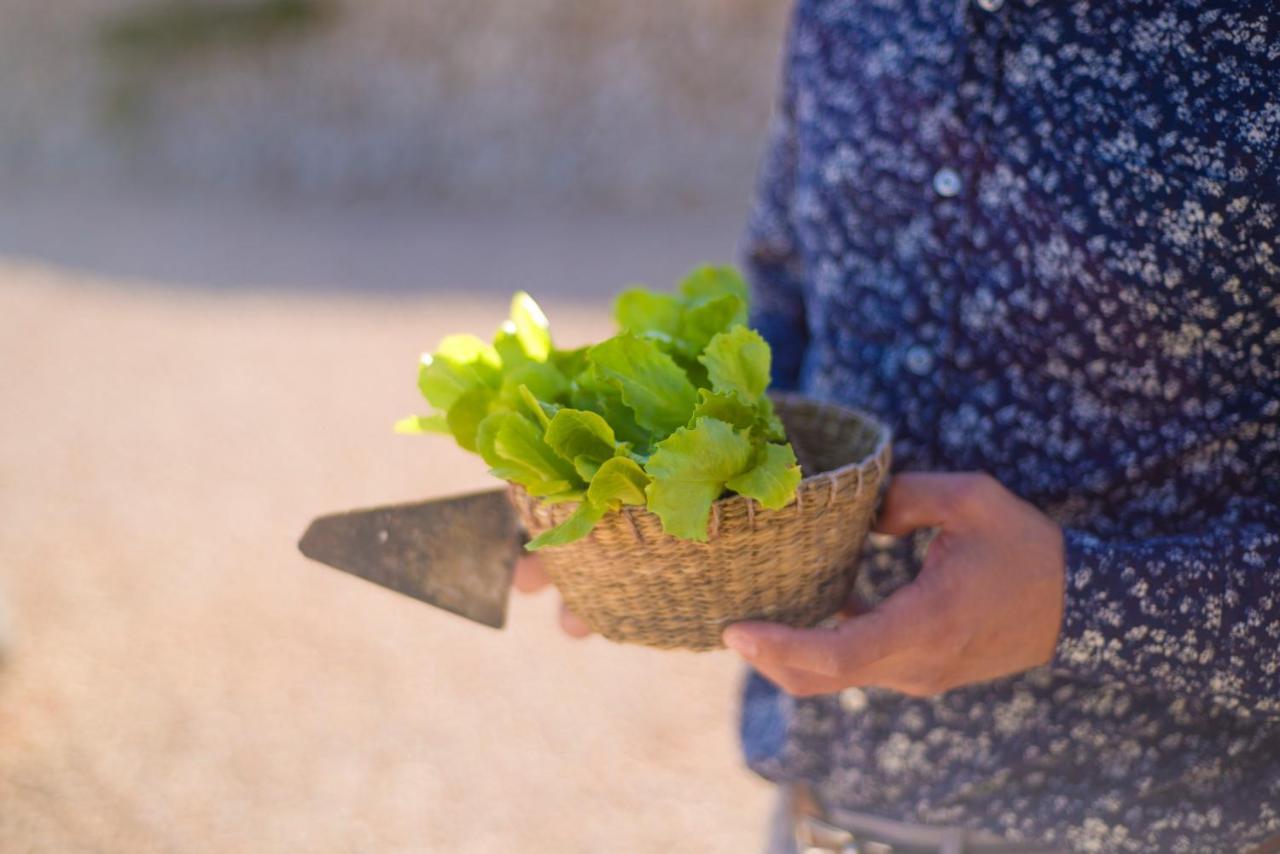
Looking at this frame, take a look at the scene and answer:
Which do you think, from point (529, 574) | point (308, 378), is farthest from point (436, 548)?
point (308, 378)

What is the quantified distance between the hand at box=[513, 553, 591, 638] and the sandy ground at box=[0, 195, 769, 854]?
217 cm

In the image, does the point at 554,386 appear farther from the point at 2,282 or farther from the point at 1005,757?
the point at 2,282

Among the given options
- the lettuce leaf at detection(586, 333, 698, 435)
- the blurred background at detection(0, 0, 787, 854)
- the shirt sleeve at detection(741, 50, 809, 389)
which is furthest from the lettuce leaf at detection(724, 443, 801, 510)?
the blurred background at detection(0, 0, 787, 854)

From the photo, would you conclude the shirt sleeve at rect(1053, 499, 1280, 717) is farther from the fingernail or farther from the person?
the fingernail

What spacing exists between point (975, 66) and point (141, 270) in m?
9.55

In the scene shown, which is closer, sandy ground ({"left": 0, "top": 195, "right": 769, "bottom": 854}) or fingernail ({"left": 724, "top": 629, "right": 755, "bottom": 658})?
fingernail ({"left": 724, "top": 629, "right": 755, "bottom": 658})

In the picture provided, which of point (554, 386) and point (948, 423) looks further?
point (948, 423)

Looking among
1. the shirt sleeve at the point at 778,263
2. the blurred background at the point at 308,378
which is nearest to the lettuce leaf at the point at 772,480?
the shirt sleeve at the point at 778,263

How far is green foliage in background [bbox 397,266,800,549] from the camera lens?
3.53 ft

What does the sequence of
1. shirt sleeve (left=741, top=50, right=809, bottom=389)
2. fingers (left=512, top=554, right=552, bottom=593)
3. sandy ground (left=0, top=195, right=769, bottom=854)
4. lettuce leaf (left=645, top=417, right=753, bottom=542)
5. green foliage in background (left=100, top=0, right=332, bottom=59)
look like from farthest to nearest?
1. green foliage in background (left=100, top=0, right=332, bottom=59)
2. sandy ground (left=0, top=195, right=769, bottom=854)
3. shirt sleeve (left=741, top=50, right=809, bottom=389)
4. fingers (left=512, top=554, right=552, bottom=593)
5. lettuce leaf (left=645, top=417, right=753, bottom=542)

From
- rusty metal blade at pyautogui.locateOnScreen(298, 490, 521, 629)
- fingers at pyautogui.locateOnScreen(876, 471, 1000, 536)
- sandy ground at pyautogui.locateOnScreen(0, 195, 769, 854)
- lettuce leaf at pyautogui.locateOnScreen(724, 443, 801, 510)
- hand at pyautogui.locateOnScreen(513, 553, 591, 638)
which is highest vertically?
lettuce leaf at pyautogui.locateOnScreen(724, 443, 801, 510)

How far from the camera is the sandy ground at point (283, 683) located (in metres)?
3.55

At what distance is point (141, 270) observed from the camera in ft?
31.8

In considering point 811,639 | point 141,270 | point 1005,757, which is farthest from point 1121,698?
point 141,270
